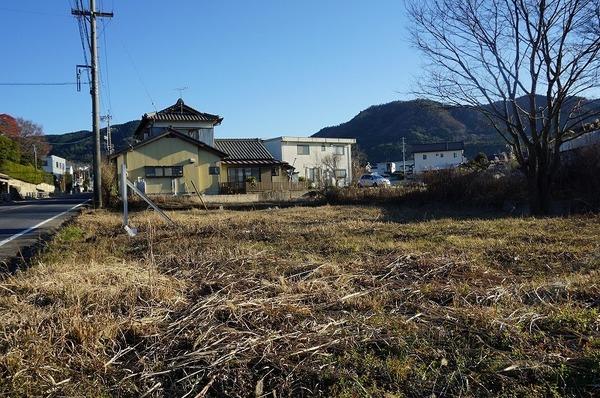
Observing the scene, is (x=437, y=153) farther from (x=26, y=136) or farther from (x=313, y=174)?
(x=26, y=136)

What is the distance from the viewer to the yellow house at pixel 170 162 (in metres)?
31.5

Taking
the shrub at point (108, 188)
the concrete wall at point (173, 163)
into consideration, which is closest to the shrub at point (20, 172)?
the concrete wall at point (173, 163)

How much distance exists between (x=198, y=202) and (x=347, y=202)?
699cm

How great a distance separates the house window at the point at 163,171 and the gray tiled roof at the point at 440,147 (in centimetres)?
4799

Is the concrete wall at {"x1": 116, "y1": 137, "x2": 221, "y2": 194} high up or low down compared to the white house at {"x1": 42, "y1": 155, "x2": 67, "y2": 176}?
down

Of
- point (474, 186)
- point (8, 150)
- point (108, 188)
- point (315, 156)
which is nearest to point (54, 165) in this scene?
point (8, 150)

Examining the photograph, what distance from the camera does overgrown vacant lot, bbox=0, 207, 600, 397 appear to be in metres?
2.70

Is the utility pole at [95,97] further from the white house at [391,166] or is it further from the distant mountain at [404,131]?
the distant mountain at [404,131]

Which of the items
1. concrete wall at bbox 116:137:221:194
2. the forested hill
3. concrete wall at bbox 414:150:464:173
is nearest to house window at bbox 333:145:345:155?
concrete wall at bbox 116:137:221:194

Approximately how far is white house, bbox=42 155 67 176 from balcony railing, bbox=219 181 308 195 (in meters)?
51.3

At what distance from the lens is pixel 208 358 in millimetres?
2930

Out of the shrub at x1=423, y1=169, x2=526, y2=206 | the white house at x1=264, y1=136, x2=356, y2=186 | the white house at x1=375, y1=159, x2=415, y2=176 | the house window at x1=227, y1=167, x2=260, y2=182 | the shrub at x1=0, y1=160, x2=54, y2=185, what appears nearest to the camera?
the shrub at x1=423, y1=169, x2=526, y2=206

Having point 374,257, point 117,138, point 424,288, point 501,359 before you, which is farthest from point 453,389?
point 117,138

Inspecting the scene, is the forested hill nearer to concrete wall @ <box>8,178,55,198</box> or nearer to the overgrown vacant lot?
concrete wall @ <box>8,178,55,198</box>
